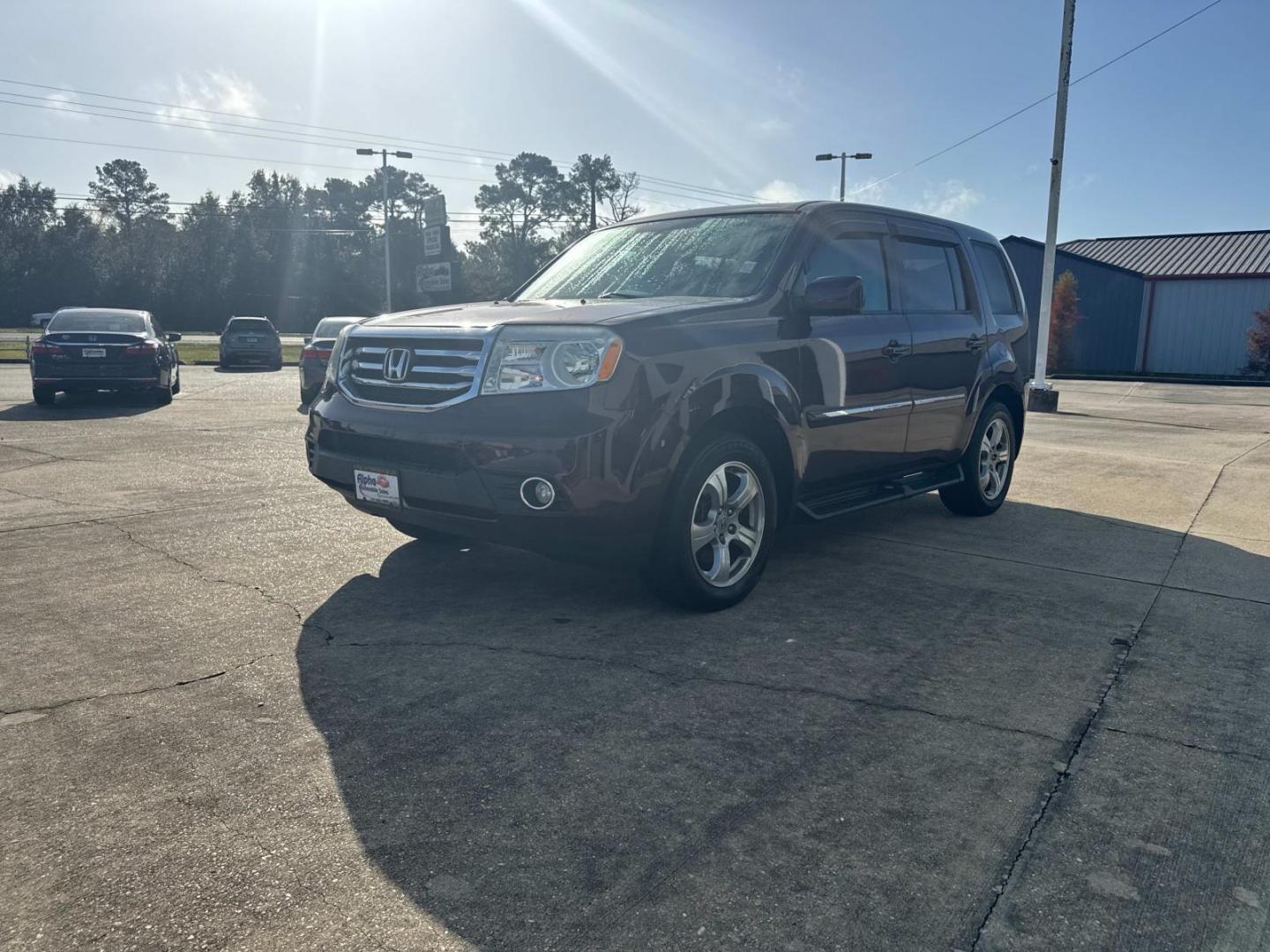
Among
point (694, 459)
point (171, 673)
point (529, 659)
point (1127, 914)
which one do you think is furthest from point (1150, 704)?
point (171, 673)

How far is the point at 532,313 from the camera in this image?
181 inches

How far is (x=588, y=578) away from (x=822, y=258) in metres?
2.07

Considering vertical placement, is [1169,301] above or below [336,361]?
above

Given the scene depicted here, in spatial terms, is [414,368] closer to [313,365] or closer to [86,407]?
[86,407]

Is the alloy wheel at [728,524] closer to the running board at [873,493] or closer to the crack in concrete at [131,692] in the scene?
the running board at [873,493]

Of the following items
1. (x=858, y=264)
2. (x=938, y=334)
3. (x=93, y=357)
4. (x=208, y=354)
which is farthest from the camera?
(x=208, y=354)

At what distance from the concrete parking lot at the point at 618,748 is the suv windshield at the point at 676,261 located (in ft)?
4.94

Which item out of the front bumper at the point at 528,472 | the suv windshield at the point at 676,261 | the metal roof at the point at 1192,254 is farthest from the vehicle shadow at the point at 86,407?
the metal roof at the point at 1192,254

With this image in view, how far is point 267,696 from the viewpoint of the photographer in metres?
3.56

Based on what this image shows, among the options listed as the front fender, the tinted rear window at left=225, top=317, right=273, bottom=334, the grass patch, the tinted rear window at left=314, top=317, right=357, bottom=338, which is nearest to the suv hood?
the front fender

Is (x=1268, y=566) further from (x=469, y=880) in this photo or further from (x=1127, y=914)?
(x=469, y=880)

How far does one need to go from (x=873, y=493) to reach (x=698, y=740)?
2.92 meters

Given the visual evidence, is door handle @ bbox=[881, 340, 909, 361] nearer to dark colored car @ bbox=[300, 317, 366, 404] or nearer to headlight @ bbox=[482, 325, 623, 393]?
headlight @ bbox=[482, 325, 623, 393]

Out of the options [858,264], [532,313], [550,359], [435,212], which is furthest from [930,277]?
[435,212]
